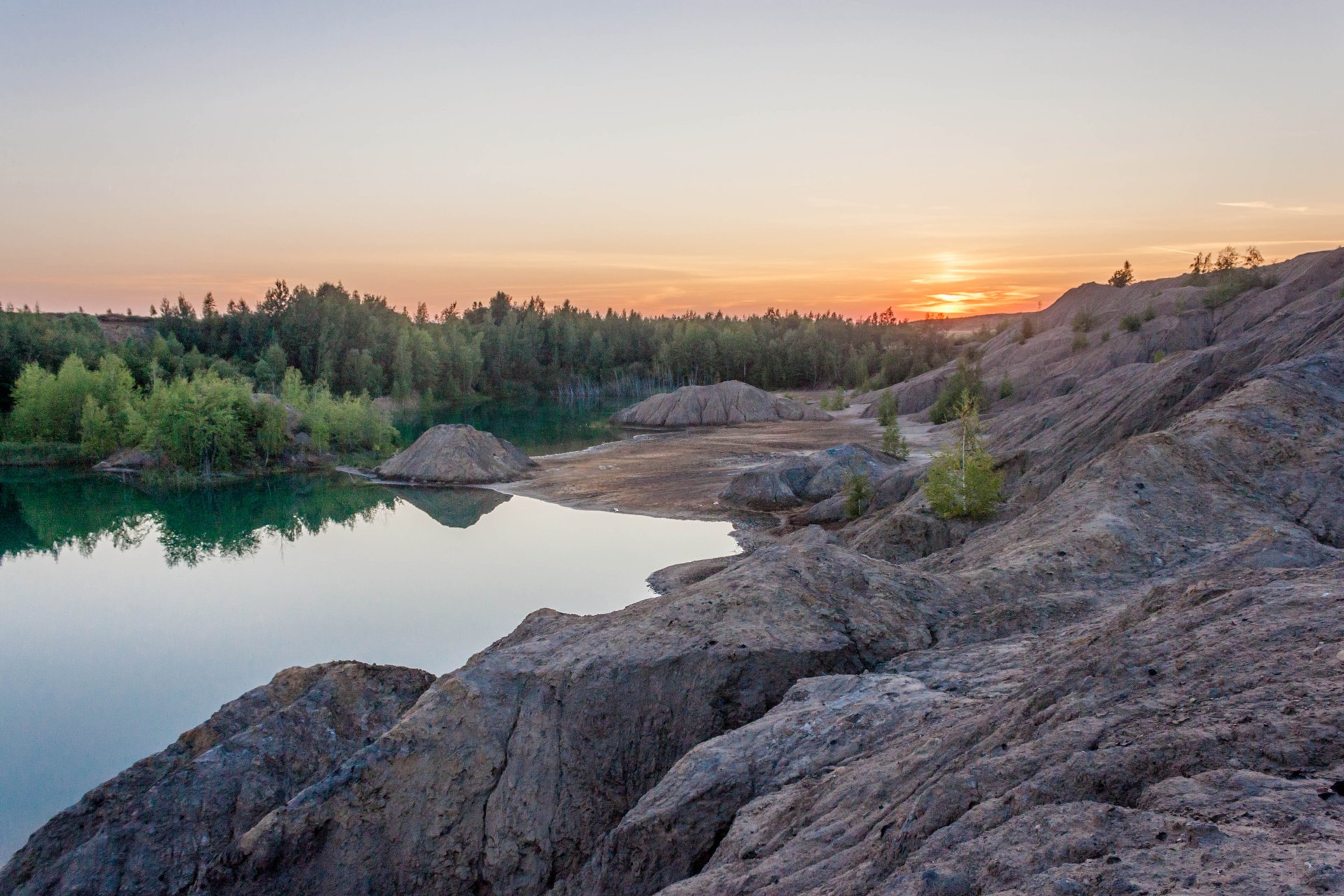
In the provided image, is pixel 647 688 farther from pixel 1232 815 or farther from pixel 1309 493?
pixel 1309 493

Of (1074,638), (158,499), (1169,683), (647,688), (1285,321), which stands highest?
(1285,321)

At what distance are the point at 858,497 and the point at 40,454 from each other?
152 feet

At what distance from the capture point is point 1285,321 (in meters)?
24.3

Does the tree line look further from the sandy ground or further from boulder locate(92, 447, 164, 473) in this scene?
the sandy ground

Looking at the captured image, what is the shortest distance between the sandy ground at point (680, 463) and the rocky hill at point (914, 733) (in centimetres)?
1965

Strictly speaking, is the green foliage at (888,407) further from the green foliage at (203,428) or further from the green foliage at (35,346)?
the green foliage at (35,346)

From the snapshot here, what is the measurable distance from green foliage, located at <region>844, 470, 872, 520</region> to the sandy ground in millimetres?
4338

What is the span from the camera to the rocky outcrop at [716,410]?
71.3 m

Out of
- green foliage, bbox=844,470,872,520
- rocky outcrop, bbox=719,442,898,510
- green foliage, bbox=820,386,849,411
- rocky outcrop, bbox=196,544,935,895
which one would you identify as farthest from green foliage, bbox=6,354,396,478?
rocky outcrop, bbox=196,544,935,895

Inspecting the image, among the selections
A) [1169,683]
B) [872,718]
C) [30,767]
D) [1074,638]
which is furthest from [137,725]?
[1169,683]

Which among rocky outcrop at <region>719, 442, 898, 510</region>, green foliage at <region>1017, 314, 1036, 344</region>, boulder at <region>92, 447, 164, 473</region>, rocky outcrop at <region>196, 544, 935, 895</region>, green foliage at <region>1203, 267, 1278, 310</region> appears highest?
green foliage at <region>1203, 267, 1278, 310</region>

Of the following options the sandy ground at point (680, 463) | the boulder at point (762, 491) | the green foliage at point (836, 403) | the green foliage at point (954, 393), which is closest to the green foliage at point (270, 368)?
the sandy ground at point (680, 463)

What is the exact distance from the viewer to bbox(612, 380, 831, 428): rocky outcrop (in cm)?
7131

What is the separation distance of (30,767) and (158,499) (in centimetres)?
2913
